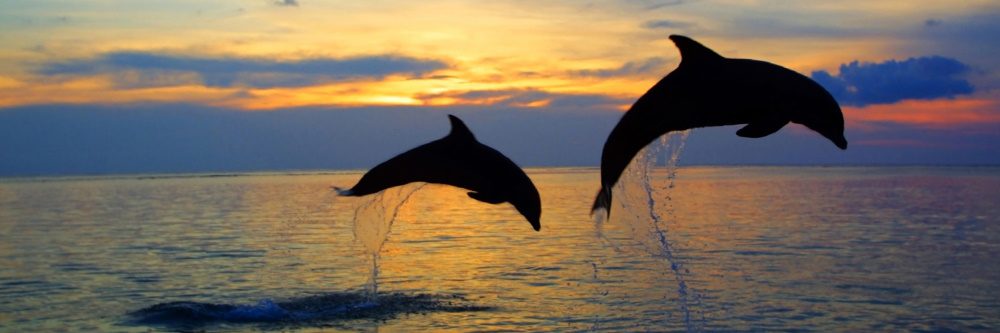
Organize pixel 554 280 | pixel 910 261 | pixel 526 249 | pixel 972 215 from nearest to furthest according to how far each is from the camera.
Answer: pixel 554 280, pixel 910 261, pixel 526 249, pixel 972 215

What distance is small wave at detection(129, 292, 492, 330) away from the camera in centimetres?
1625

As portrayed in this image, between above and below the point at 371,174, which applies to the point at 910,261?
below

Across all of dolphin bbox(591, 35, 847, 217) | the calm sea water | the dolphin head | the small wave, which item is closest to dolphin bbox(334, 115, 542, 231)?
the calm sea water

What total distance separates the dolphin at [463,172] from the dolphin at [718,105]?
1.74 metres

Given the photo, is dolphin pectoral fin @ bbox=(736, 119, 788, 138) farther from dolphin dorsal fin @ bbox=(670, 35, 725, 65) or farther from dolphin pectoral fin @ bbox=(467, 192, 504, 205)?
dolphin pectoral fin @ bbox=(467, 192, 504, 205)

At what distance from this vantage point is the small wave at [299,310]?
16250mm

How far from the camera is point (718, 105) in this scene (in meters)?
8.91

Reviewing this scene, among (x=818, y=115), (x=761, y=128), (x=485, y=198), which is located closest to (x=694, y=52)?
(x=761, y=128)

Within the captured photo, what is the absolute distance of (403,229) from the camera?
111 feet

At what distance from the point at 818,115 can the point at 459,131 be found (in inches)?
167

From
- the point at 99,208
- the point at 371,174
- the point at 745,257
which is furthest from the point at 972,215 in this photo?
the point at 99,208

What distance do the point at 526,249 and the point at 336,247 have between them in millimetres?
5479

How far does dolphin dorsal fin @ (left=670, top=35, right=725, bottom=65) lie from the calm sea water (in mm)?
2509

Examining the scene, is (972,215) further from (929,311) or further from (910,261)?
(929,311)
